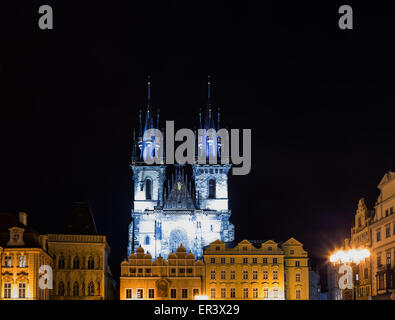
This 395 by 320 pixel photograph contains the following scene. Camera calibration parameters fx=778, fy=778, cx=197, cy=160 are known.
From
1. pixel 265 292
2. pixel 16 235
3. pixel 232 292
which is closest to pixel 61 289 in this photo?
pixel 16 235

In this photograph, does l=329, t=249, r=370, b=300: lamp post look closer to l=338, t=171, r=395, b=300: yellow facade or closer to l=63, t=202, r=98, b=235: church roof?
l=338, t=171, r=395, b=300: yellow facade

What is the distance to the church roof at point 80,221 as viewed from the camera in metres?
101

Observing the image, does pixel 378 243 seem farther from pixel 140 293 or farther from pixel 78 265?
pixel 78 265

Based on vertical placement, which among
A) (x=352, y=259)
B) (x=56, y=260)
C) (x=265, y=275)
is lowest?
(x=352, y=259)

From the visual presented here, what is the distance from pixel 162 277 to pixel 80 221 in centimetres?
1310

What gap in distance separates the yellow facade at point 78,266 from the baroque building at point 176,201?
642 inches

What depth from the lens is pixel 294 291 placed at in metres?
104

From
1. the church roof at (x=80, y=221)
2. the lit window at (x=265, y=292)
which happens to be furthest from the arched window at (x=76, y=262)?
the lit window at (x=265, y=292)

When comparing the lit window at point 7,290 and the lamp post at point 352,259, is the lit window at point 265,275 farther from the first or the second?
the lit window at point 7,290

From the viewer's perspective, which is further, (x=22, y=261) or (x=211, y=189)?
(x=211, y=189)

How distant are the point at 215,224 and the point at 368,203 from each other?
2988 cm

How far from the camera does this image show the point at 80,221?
102625 mm
